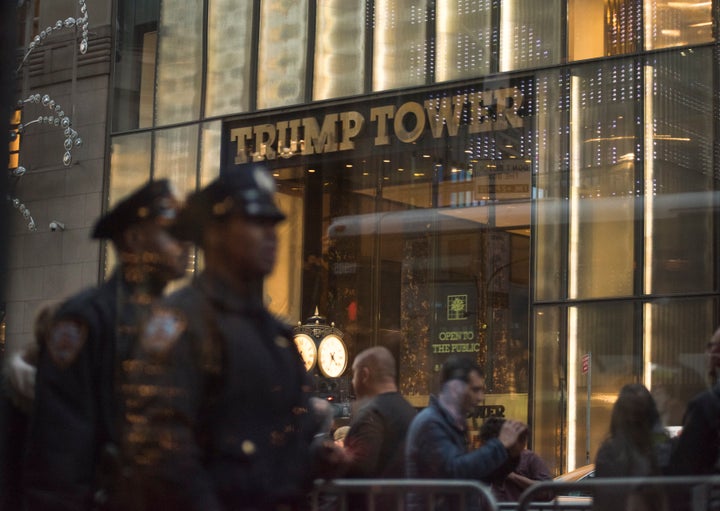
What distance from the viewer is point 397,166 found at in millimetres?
18500

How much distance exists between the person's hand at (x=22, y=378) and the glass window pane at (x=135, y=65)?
17623 millimetres

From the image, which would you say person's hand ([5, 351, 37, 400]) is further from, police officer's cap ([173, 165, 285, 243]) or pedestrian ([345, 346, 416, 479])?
pedestrian ([345, 346, 416, 479])

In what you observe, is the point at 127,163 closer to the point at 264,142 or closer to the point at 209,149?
the point at 209,149

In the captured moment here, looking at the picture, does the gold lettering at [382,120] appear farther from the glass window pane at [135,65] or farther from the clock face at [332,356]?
the glass window pane at [135,65]

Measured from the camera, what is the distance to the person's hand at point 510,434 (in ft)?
21.1

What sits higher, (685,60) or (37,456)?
(685,60)

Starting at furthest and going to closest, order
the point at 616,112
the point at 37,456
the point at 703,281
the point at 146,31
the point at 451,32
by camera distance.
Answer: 1. the point at 146,31
2. the point at 451,32
3. the point at 616,112
4. the point at 703,281
5. the point at 37,456

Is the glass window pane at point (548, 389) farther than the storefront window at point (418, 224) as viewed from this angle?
No

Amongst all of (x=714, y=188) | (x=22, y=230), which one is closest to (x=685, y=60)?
(x=714, y=188)

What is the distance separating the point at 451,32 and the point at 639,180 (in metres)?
3.82

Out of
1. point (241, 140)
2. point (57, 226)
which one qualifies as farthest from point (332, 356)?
point (57, 226)

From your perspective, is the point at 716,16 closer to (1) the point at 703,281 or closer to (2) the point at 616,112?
(2) the point at 616,112

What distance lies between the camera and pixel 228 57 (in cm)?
2056

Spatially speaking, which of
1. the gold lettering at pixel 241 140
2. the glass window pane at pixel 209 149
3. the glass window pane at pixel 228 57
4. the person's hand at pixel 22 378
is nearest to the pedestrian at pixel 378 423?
the person's hand at pixel 22 378
